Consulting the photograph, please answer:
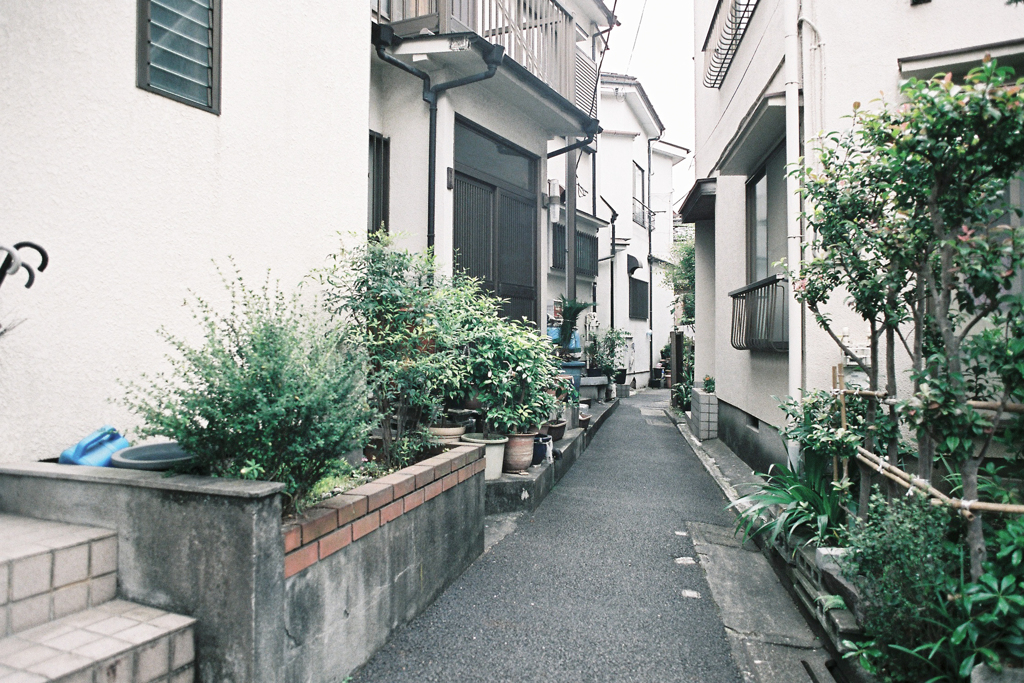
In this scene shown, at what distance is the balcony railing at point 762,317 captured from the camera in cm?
566

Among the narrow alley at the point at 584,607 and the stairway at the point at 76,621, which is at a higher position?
the stairway at the point at 76,621

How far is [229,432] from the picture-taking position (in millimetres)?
2490

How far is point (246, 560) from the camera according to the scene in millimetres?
2217

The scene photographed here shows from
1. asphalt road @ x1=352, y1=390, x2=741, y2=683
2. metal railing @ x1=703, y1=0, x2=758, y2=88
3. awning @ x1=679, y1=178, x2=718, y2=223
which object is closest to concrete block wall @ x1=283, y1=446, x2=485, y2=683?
asphalt road @ x1=352, y1=390, x2=741, y2=683

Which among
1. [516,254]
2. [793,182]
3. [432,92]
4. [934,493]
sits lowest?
[934,493]

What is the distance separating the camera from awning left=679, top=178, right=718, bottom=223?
9273 mm

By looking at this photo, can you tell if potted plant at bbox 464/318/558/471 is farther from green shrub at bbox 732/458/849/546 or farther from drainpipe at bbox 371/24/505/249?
green shrub at bbox 732/458/849/546

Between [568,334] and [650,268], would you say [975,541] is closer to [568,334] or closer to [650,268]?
[568,334]

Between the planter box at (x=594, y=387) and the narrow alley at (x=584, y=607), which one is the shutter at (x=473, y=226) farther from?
the planter box at (x=594, y=387)

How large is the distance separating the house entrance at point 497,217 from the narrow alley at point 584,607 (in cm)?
307

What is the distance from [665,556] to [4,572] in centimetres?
375

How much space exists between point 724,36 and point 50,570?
857cm

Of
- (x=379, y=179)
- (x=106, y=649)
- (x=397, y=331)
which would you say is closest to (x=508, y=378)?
(x=397, y=331)

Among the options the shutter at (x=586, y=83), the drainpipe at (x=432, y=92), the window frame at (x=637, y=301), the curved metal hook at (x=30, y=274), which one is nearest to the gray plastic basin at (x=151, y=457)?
the curved metal hook at (x=30, y=274)
